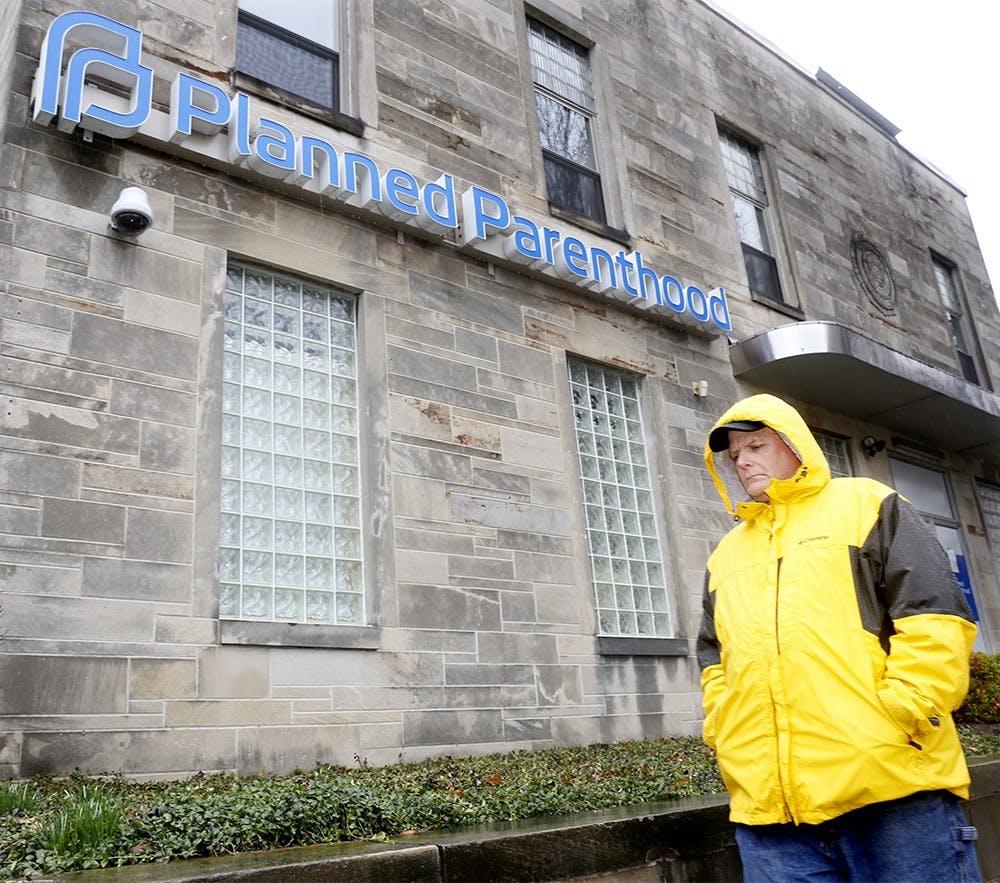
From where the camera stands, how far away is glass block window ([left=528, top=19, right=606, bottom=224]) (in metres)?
10.7

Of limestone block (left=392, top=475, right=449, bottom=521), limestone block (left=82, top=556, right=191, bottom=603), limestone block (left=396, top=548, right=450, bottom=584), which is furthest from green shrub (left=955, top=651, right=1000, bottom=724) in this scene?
limestone block (left=82, top=556, right=191, bottom=603)

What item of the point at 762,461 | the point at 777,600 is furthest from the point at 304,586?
the point at 777,600

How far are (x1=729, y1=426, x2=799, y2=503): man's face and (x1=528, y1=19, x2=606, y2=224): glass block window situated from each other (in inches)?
282

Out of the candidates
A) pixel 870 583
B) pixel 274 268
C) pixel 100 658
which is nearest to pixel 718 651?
pixel 870 583

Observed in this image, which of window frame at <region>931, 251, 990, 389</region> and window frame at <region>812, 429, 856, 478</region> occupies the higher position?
window frame at <region>931, 251, 990, 389</region>

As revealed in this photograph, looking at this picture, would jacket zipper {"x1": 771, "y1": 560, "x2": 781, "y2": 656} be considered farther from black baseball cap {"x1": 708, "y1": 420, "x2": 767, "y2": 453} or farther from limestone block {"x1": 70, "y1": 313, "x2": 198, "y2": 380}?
limestone block {"x1": 70, "y1": 313, "x2": 198, "y2": 380}

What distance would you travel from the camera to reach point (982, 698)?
9.22 meters

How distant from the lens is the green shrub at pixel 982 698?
923 cm

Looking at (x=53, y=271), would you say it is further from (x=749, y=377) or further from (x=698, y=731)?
(x=749, y=377)

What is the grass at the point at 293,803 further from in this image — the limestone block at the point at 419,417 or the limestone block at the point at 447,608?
the limestone block at the point at 419,417

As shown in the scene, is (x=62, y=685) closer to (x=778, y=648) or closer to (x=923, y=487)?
(x=778, y=648)

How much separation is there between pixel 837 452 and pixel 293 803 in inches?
411

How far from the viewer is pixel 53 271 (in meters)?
6.30

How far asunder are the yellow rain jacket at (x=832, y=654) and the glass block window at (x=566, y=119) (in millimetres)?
7524
